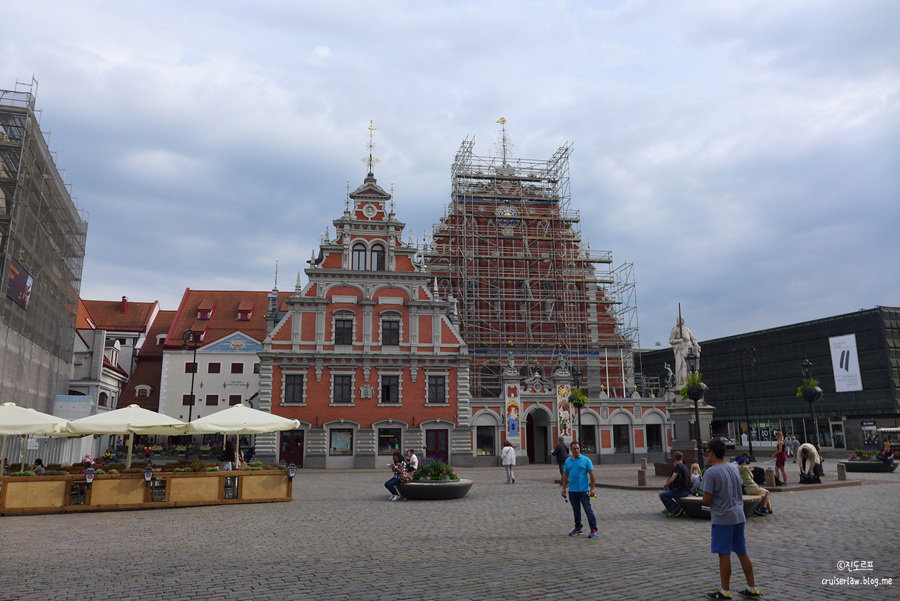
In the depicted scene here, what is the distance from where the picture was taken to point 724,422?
218 feet

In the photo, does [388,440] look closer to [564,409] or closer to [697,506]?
[564,409]

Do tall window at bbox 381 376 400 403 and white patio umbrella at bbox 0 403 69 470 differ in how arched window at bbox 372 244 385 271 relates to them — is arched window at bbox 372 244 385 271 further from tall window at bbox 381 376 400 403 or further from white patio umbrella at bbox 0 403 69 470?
white patio umbrella at bbox 0 403 69 470

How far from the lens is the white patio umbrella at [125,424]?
18969 millimetres

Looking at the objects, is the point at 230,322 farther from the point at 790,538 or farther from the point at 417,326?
the point at 790,538

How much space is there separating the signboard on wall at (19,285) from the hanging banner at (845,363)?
57.3 meters

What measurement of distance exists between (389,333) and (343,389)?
4489 millimetres

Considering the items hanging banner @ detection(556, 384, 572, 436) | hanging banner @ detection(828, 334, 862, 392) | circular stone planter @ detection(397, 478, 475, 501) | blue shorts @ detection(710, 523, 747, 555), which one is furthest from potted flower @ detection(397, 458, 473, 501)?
hanging banner @ detection(828, 334, 862, 392)

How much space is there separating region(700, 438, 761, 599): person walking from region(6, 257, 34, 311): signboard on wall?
2948cm

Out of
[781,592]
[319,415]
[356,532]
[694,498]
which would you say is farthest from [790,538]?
[319,415]

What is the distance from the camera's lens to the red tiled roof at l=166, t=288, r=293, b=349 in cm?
5316

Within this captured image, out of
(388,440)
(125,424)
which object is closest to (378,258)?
(388,440)

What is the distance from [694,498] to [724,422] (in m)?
58.1

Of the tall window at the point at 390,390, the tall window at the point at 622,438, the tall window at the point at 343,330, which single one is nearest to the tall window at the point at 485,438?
the tall window at the point at 390,390

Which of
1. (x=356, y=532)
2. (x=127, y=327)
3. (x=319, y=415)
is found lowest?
(x=356, y=532)
